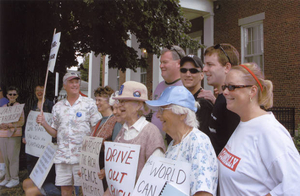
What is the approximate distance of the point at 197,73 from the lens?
2920 millimetres

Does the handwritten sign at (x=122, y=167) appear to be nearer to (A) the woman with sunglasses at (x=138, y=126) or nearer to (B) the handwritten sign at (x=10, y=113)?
(A) the woman with sunglasses at (x=138, y=126)

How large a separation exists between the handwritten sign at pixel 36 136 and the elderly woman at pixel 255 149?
384 centimetres

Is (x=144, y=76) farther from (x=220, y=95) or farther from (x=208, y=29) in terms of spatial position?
(x=220, y=95)

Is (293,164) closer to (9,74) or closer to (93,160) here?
(93,160)

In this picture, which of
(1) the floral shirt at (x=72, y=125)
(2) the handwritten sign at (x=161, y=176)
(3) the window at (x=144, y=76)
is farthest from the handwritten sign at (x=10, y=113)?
(3) the window at (x=144, y=76)

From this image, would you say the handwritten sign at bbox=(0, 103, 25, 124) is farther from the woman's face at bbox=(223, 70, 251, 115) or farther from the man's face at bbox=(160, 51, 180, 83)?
the woman's face at bbox=(223, 70, 251, 115)

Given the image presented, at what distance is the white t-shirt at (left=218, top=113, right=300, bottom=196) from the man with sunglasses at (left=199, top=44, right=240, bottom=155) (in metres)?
0.38

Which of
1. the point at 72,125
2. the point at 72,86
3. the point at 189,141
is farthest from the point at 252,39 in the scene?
the point at 189,141

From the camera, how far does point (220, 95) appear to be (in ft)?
7.88

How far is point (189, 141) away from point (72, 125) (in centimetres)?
257

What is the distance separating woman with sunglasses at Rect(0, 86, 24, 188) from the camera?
6.29 meters

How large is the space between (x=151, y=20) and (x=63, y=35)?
8.91 feet

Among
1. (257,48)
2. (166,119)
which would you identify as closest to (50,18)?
(166,119)

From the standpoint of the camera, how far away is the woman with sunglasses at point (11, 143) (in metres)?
6.29
